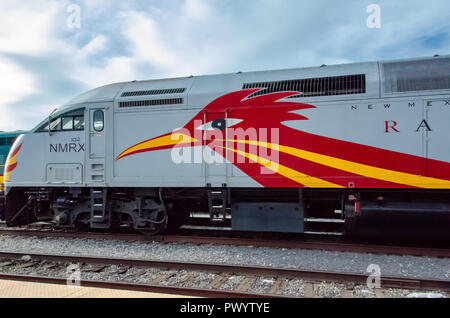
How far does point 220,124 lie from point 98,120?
309 centimetres

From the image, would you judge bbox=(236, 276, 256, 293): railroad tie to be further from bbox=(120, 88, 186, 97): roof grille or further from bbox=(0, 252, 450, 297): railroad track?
bbox=(120, 88, 186, 97): roof grille

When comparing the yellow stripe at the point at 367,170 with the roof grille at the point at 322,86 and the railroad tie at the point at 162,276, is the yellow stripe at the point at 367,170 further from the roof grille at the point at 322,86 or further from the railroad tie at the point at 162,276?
the railroad tie at the point at 162,276

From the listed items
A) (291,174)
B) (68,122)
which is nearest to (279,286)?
(291,174)

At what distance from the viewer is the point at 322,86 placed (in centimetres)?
716

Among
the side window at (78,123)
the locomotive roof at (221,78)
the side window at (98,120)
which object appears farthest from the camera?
the side window at (78,123)

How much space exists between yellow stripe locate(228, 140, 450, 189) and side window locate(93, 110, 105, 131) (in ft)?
12.5

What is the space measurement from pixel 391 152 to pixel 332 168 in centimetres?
111

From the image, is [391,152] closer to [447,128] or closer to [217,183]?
[447,128]

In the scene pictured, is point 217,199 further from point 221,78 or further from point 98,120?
point 98,120

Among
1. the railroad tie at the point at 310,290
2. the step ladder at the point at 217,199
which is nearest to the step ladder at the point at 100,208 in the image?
the step ladder at the point at 217,199

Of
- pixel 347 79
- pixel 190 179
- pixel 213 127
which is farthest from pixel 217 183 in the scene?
pixel 347 79

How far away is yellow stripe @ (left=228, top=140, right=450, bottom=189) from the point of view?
21.0 ft

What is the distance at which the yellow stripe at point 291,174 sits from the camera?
690 centimetres

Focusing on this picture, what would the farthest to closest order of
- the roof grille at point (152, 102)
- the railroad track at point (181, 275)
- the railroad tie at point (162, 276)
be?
the roof grille at point (152, 102)
the railroad tie at point (162, 276)
the railroad track at point (181, 275)
